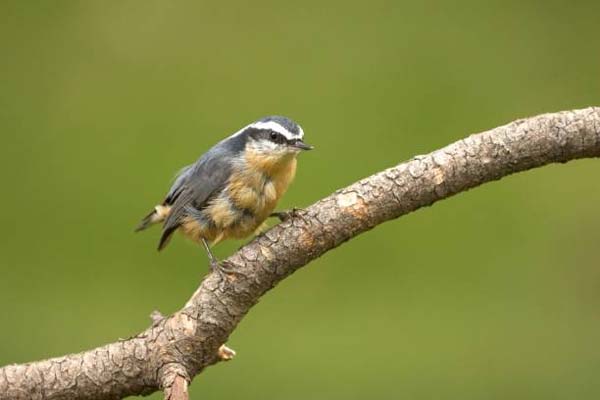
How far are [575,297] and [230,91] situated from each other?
5.13 ft

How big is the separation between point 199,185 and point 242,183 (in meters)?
0.14

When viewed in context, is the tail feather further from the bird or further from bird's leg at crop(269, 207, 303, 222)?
bird's leg at crop(269, 207, 303, 222)

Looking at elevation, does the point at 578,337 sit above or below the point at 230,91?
below

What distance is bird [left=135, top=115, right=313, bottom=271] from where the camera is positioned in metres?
2.22

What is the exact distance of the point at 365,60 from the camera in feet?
13.3

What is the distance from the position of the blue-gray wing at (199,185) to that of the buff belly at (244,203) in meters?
0.03

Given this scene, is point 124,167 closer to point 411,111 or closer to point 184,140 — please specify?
point 184,140

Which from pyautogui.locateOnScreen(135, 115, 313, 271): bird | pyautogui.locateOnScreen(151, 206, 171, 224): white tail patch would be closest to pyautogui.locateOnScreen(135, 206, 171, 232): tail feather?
pyautogui.locateOnScreen(151, 206, 171, 224): white tail patch

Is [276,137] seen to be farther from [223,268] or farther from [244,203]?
[223,268]

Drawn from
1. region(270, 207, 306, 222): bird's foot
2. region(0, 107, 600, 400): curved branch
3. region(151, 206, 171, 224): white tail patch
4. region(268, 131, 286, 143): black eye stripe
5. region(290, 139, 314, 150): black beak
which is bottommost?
region(0, 107, 600, 400): curved branch

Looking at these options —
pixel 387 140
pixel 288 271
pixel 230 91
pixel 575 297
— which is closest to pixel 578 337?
pixel 575 297

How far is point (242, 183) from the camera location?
2221 millimetres

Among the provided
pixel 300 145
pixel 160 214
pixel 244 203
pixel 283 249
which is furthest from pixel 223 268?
pixel 160 214

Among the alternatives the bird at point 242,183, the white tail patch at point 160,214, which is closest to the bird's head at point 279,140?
the bird at point 242,183
